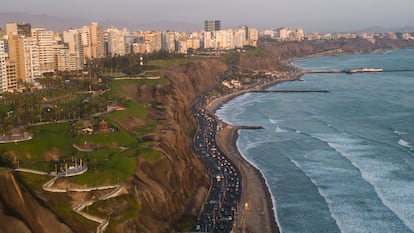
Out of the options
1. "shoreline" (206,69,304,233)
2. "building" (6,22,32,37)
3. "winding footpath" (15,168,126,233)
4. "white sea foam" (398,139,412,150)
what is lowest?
"shoreline" (206,69,304,233)

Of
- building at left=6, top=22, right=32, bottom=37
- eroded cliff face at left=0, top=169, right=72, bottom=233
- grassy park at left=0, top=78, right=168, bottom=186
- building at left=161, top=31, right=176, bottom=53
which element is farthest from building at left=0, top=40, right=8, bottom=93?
building at left=161, top=31, right=176, bottom=53

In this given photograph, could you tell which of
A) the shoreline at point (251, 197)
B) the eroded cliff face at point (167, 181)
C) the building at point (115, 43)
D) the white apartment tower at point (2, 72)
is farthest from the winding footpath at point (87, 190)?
the building at point (115, 43)

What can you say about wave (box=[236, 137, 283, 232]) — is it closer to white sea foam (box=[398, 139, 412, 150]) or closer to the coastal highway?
the coastal highway

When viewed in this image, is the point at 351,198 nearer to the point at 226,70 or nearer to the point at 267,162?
the point at 267,162

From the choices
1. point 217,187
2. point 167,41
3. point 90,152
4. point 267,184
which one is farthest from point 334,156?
point 167,41

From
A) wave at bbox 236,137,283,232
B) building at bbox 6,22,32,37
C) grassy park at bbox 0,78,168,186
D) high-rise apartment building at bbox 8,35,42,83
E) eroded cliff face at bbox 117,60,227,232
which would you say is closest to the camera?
eroded cliff face at bbox 117,60,227,232

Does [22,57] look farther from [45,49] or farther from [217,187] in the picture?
[217,187]
